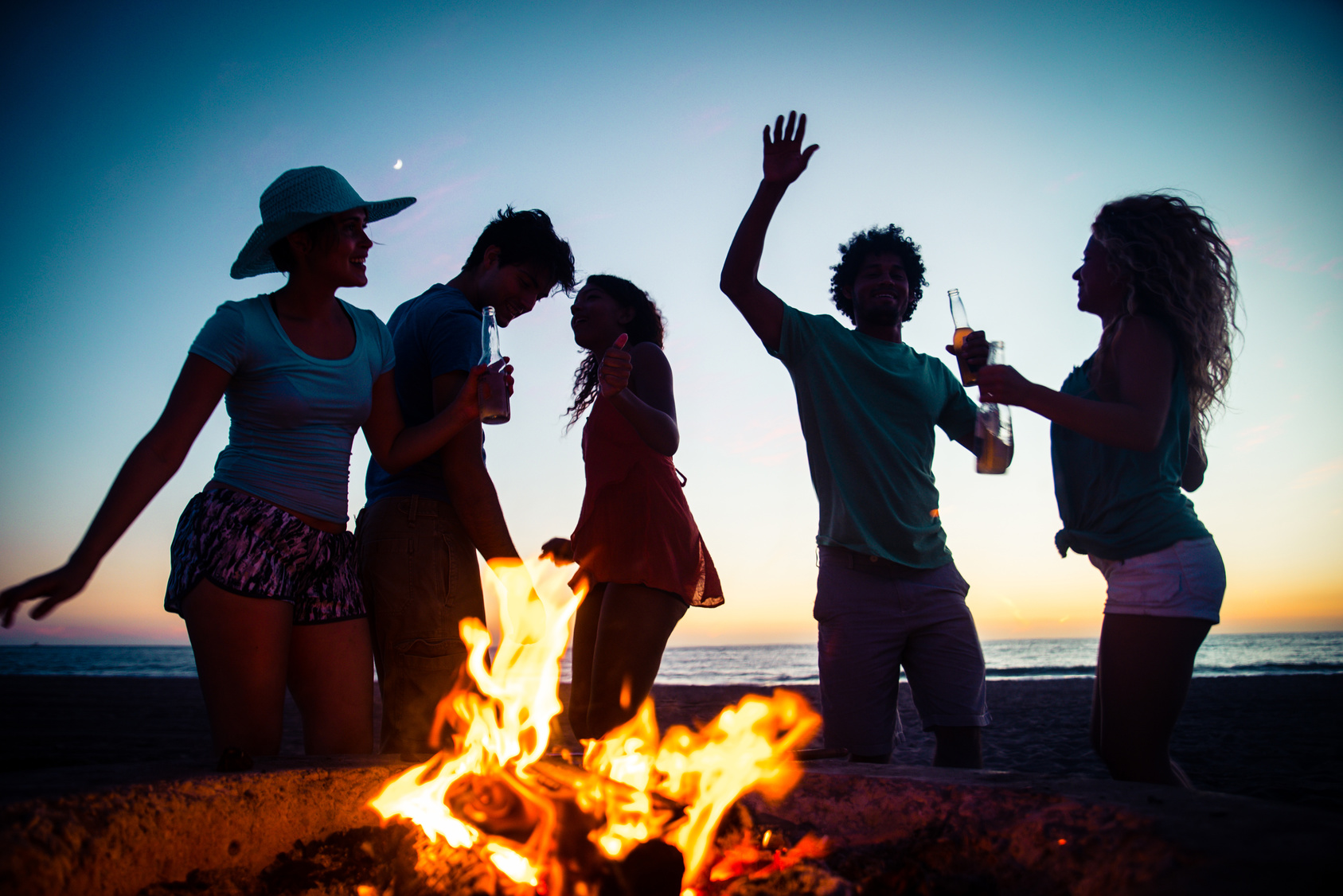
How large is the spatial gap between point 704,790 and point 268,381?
1.78m

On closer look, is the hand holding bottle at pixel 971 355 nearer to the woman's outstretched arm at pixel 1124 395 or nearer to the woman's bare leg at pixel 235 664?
the woman's outstretched arm at pixel 1124 395

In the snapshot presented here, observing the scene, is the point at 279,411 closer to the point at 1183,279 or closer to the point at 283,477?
the point at 283,477

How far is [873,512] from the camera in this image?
9.19 feet

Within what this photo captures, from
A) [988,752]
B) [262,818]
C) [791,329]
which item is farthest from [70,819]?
[988,752]

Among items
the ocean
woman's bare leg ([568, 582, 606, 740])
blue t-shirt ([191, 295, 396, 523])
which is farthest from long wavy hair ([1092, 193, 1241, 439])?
the ocean

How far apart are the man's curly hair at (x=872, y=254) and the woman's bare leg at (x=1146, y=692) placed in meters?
1.74

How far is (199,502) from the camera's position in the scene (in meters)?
2.10

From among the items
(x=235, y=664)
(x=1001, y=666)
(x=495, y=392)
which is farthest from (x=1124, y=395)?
(x=1001, y=666)

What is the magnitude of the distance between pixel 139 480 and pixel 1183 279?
335 cm

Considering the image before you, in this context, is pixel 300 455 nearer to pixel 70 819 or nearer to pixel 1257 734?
pixel 70 819

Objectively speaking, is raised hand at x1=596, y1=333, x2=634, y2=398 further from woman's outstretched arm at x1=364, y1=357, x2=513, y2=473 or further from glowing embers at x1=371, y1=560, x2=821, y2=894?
glowing embers at x1=371, y1=560, x2=821, y2=894

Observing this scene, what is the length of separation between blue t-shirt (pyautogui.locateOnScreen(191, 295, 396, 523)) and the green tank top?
259cm

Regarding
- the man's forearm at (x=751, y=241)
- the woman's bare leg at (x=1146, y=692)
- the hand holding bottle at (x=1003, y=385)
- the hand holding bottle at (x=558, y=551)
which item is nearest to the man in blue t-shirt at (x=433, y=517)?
the hand holding bottle at (x=558, y=551)

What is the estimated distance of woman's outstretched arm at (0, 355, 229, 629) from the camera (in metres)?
1.62
